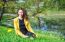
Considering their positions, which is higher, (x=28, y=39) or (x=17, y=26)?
(x=17, y=26)

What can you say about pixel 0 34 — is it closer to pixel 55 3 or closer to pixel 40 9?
pixel 40 9

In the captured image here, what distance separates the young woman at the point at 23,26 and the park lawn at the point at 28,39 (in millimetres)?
57

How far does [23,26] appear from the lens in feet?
9.86

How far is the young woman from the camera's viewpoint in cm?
299

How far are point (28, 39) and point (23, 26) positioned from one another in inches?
7.2

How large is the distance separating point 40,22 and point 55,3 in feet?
1.07

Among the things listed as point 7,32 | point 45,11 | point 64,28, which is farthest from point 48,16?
point 7,32

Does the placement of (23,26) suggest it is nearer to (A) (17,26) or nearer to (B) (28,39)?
(A) (17,26)

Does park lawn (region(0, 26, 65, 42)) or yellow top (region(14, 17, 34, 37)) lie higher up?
yellow top (region(14, 17, 34, 37))

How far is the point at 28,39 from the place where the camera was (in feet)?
9.76

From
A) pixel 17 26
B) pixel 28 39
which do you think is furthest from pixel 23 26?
pixel 28 39

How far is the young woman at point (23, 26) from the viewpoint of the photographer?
2.99m

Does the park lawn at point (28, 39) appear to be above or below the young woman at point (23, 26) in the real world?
below

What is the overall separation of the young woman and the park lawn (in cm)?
6
